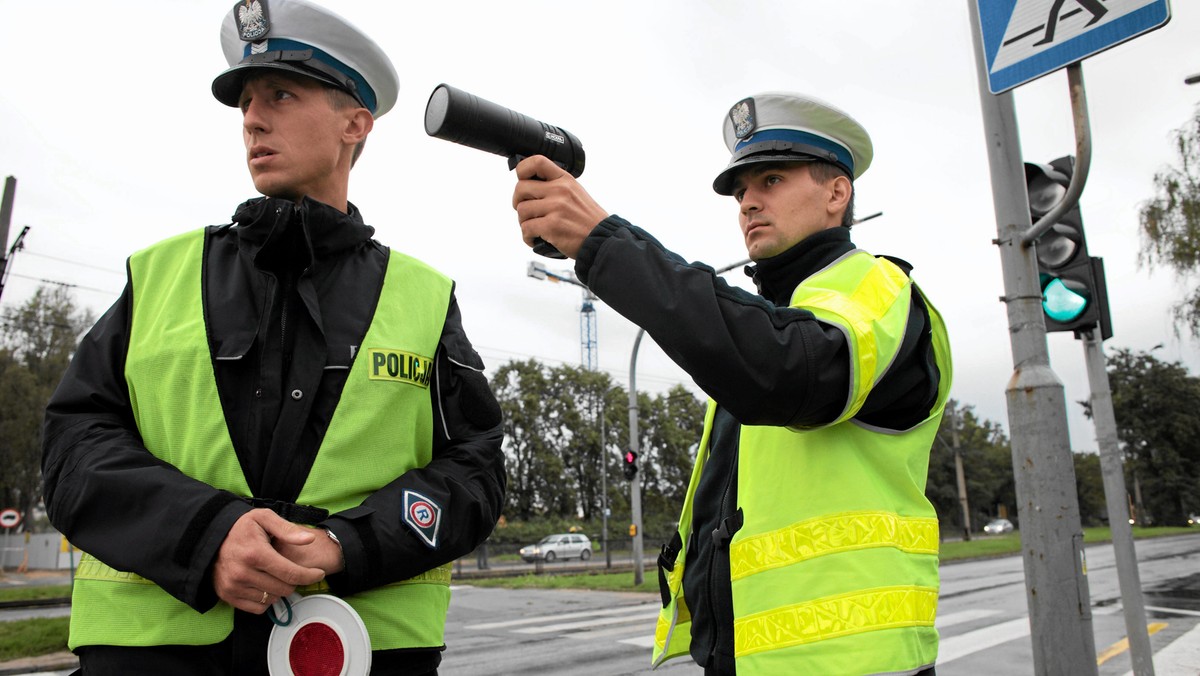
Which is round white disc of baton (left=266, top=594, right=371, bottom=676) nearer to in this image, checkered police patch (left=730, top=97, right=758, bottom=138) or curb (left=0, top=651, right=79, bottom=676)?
checkered police patch (left=730, top=97, right=758, bottom=138)

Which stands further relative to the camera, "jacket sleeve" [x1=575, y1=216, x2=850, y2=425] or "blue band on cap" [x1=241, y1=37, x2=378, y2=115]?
"blue band on cap" [x1=241, y1=37, x2=378, y2=115]

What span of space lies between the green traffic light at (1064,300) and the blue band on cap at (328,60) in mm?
3750

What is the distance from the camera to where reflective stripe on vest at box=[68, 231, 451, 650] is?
143cm

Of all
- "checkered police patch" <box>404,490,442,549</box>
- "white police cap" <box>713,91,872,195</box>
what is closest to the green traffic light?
"white police cap" <box>713,91,872,195</box>

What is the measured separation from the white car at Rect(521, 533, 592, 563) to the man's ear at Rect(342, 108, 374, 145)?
36573 millimetres

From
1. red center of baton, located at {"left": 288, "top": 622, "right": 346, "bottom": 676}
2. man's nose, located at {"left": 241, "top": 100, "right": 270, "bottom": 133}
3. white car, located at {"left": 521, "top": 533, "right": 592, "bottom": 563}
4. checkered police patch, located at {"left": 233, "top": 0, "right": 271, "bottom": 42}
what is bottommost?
white car, located at {"left": 521, "top": 533, "right": 592, "bottom": 563}

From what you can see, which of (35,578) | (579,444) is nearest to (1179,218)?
(35,578)

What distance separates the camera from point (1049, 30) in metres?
3.29

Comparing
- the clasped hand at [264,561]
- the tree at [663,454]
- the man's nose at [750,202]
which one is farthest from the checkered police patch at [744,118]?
the tree at [663,454]

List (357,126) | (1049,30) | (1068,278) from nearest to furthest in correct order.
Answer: (357,126) → (1049,30) → (1068,278)

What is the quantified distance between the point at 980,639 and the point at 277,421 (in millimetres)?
9550

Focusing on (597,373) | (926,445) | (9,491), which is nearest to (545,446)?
(597,373)

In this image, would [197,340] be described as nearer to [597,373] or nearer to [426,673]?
[426,673]

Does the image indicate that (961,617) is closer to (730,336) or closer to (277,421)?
(730,336)
